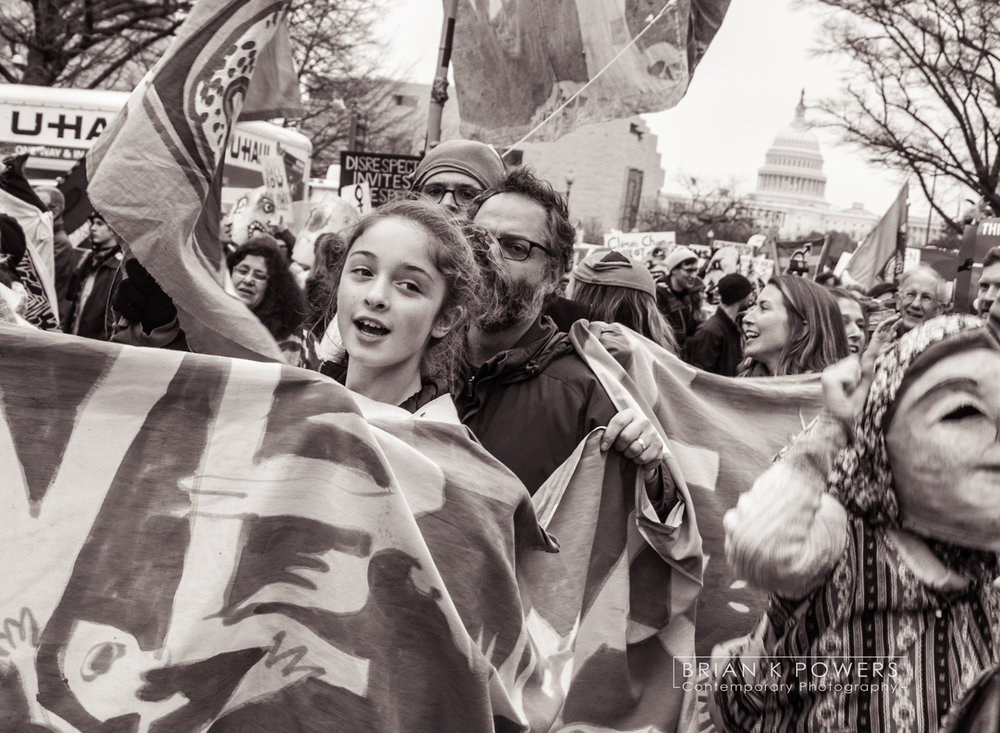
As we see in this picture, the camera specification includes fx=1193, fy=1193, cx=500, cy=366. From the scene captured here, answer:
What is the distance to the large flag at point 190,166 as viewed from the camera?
3.02 meters

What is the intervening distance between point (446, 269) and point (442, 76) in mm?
3911

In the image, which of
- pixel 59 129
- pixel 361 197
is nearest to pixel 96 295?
pixel 361 197

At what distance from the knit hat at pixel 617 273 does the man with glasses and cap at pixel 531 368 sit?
1259 millimetres

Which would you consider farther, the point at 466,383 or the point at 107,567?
the point at 466,383

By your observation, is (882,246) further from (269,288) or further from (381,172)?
(269,288)

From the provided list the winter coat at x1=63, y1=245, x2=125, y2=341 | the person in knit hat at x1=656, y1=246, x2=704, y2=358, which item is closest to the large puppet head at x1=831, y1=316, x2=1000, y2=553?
the winter coat at x1=63, y1=245, x2=125, y2=341

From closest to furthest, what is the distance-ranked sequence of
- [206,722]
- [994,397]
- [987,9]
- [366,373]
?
[994,397] → [206,722] → [366,373] → [987,9]

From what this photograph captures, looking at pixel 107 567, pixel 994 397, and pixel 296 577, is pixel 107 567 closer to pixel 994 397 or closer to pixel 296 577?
pixel 296 577

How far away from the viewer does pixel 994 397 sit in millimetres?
1854

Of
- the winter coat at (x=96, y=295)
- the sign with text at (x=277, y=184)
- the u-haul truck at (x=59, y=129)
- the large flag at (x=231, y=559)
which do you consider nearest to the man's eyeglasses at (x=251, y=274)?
the winter coat at (x=96, y=295)

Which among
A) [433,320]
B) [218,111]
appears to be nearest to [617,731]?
[433,320]

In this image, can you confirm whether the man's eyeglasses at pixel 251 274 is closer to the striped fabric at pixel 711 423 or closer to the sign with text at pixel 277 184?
the striped fabric at pixel 711 423

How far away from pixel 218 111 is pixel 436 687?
185 centimetres

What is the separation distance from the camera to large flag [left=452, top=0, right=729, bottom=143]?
5.61m
